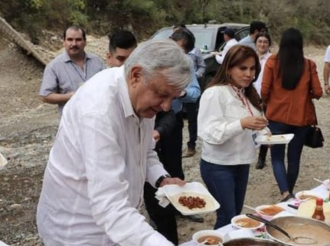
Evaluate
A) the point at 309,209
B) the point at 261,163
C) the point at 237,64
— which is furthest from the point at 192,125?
the point at 309,209

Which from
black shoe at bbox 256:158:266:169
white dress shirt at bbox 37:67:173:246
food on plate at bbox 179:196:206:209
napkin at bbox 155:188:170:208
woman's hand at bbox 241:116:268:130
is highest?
white dress shirt at bbox 37:67:173:246

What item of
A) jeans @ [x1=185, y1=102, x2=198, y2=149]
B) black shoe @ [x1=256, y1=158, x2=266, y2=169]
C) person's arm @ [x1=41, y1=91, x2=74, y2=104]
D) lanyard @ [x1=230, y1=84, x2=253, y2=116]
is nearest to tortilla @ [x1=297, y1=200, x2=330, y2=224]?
lanyard @ [x1=230, y1=84, x2=253, y2=116]

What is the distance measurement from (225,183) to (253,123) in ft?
1.42

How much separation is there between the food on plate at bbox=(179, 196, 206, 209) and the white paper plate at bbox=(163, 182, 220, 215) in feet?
0.05

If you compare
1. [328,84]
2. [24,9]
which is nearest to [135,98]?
[328,84]

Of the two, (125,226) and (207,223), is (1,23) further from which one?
(125,226)

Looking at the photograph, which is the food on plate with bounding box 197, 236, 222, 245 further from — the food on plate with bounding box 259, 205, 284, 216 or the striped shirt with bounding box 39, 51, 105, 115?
the striped shirt with bounding box 39, 51, 105, 115

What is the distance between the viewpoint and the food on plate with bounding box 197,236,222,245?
6.61ft

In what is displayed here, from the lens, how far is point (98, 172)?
1.50 meters

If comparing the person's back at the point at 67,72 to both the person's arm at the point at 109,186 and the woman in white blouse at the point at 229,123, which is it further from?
the person's arm at the point at 109,186

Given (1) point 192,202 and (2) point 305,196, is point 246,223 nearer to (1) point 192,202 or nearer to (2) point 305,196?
(1) point 192,202

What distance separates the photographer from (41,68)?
1112cm

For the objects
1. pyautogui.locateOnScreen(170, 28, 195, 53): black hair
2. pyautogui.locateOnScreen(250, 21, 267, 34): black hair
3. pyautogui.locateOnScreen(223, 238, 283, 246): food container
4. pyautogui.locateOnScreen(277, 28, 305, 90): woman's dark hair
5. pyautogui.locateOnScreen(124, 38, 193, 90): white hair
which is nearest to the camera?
pyautogui.locateOnScreen(124, 38, 193, 90): white hair

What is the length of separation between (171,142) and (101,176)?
Result: 2380 mm
